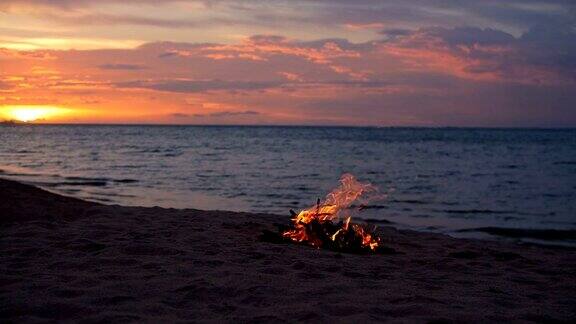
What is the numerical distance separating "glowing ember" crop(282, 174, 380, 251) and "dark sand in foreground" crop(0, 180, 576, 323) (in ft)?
1.43

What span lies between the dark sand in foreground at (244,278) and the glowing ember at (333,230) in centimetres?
44

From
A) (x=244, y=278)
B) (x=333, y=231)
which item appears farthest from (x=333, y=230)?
(x=244, y=278)

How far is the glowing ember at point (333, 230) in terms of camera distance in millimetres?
8844

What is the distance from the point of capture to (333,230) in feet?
29.9

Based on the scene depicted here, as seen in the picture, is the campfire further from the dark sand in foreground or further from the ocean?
the ocean

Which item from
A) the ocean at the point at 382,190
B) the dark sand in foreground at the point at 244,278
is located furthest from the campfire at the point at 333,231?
the ocean at the point at 382,190

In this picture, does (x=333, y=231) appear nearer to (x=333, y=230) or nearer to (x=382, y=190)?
(x=333, y=230)

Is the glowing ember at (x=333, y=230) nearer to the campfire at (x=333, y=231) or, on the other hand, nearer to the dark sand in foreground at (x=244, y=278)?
the campfire at (x=333, y=231)

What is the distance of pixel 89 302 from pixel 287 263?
104 inches

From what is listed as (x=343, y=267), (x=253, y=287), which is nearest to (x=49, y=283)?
(x=253, y=287)

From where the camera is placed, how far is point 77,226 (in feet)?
31.3

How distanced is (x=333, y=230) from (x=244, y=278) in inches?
123

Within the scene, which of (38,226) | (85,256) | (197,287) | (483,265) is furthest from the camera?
(38,226)

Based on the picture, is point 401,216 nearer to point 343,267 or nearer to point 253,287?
point 343,267
